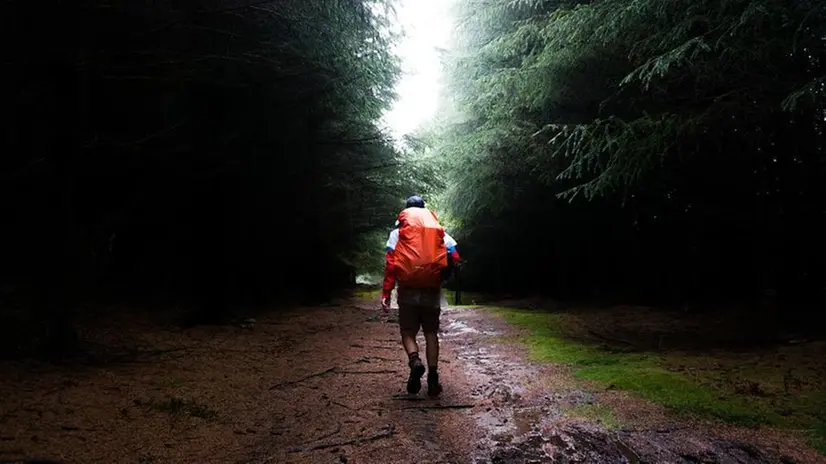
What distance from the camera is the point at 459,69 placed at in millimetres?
11797

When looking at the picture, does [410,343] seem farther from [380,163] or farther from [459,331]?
[380,163]

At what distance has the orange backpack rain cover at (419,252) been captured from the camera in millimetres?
4664

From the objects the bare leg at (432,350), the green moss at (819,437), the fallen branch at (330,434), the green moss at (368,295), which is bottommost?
the fallen branch at (330,434)

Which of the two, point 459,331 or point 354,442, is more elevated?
point 459,331

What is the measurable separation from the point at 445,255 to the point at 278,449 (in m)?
2.37

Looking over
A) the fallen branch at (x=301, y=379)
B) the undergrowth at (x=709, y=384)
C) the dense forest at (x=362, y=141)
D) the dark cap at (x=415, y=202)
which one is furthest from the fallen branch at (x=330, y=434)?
the dense forest at (x=362, y=141)

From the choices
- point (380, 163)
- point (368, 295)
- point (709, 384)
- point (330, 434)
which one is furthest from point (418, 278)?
point (368, 295)

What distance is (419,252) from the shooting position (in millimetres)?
4699

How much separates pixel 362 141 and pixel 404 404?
6442 mm

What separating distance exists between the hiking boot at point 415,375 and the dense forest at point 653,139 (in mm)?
3634

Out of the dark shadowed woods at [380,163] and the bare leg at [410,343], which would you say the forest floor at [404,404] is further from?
the bare leg at [410,343]

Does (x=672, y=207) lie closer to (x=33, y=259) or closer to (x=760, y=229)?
(x=760, y=229)

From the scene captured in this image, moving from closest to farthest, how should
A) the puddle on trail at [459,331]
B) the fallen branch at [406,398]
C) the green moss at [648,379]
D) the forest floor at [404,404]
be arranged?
the forest floor at [404,404], the green moss at [648,379], the fallen branch at [406,398], the puddle on trail at [459,331]

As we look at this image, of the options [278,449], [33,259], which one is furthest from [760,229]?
[33,259]
